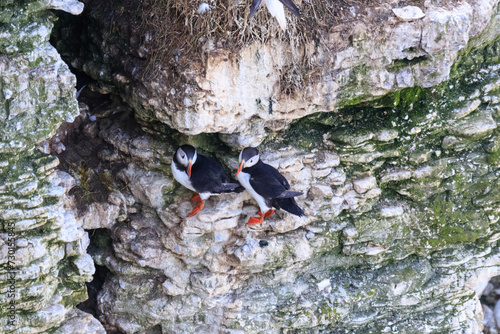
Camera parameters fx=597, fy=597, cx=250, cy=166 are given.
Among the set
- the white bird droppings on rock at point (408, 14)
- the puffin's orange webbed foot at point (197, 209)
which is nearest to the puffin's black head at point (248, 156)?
the puffin's orange webbed foot at point (197, 209)

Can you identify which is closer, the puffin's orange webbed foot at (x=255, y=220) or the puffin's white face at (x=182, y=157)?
the puffin's white face at (x=182, y=157)

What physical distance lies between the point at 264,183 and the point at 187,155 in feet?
2.59

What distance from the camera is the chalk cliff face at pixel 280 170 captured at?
18.4ft

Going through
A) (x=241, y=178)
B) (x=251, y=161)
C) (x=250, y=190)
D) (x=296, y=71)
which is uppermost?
(x=296, y=71)

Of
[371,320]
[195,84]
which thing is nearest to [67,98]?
[195,84]

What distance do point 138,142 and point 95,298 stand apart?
200 cm

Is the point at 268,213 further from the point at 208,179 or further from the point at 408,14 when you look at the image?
the point at 408,14

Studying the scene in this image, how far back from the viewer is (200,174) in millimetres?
5781

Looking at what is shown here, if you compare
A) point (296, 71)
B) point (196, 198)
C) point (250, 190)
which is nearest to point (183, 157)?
point (196, 198)

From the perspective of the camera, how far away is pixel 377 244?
668cm

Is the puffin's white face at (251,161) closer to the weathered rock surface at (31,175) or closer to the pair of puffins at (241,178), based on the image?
the pair of puffins at (241,178)

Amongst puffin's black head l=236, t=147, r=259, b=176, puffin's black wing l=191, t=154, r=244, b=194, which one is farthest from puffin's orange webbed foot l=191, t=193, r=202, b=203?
puffin's black head l=236, t=147, r=259, b=176

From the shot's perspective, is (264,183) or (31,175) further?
(264,183)

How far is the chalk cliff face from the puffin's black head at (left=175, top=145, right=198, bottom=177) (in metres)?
0.16
